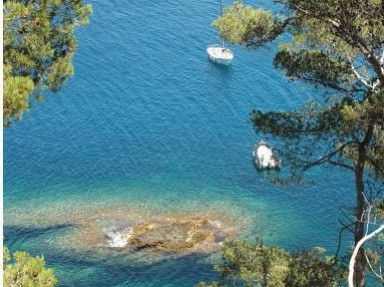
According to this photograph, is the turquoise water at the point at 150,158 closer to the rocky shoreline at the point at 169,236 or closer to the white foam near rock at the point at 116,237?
the white foam near rock at the point at 116,237

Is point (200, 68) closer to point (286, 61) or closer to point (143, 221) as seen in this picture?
point (143, 221)

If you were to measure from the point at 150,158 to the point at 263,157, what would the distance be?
747cm

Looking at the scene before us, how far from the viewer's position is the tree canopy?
48.2 ft

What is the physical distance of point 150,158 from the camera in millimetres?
42969

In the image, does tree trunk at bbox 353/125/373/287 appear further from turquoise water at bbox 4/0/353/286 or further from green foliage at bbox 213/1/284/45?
turquoise water at bbox 4/0/353/286

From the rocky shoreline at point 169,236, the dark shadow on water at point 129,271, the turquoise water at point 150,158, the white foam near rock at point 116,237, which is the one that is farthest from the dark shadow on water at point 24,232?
the rocky shoreline at point 169,236

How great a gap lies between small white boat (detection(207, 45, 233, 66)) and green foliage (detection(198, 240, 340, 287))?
38120 millimetres

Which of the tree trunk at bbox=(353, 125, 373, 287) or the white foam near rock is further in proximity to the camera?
the white foam near rock

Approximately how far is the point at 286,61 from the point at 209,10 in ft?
156

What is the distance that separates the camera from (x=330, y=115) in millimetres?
16266

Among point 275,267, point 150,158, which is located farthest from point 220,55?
point 275,267

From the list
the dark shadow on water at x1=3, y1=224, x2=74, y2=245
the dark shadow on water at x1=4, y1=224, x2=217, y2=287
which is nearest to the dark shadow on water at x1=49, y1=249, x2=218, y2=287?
the dark shadow on water at x1=4, y1=224, x2=217, y2=287

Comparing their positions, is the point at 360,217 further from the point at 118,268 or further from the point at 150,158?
the point at 150,158

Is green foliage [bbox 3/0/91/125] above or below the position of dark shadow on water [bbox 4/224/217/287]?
above
